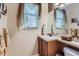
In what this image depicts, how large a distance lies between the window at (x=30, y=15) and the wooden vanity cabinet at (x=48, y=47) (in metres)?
0.20

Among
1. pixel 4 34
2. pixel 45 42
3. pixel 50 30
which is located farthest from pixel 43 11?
pixel 4 34

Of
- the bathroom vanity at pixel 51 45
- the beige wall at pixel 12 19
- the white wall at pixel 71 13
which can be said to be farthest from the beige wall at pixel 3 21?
the white wall at pixel 71 13

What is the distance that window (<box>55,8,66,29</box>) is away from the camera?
186 centimetres

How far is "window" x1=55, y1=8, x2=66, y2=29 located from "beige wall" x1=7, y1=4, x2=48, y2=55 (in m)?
0.13

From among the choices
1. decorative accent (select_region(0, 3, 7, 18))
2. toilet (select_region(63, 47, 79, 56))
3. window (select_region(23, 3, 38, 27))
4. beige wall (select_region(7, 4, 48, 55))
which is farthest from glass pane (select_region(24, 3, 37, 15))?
toilet (select_region(63, 47, 79, 56))

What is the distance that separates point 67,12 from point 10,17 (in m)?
0.66

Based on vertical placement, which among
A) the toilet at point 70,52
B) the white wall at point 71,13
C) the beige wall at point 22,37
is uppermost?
the white wall at point 71,13

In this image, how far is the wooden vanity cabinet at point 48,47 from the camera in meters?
1.86

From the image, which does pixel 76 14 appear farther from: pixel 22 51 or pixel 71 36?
pixel 22 51

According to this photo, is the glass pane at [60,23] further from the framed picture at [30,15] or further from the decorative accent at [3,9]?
the decorative accent at [3,9]

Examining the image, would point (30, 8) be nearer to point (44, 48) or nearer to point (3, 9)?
point (3, 9)

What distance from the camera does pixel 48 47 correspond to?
187cm

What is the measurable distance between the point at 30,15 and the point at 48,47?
43 cm

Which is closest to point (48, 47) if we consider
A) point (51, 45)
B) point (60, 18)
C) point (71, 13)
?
point (51, 45)
